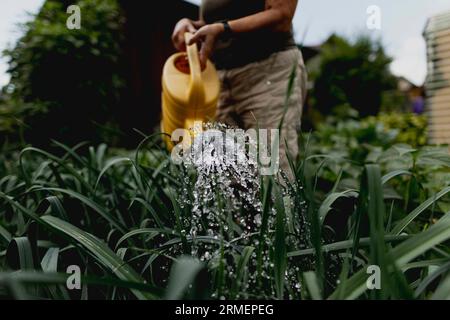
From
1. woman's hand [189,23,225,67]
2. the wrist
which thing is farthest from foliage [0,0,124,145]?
the wrist

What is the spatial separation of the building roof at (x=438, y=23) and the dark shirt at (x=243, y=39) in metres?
2.05

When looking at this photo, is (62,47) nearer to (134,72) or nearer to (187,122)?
(187,122)

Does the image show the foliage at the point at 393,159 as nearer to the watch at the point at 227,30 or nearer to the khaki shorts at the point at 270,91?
the khaki shorts at the point at 270,91

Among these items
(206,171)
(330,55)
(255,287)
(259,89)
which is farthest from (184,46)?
(330,55)

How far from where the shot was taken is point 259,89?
2.07 m

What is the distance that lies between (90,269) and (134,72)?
25.9 feet

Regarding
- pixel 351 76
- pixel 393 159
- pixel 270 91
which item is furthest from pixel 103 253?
pixel 351 76

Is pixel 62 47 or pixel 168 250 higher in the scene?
pixel 62 47

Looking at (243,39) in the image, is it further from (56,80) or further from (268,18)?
(56,80)

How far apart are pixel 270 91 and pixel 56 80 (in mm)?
1958

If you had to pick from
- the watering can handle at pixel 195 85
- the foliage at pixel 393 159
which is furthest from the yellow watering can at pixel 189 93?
the foliage at pixel 393 159

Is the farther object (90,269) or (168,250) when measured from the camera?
(168,250)

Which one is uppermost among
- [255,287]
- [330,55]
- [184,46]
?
[330,55]

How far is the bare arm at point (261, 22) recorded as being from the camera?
5.92 ft
